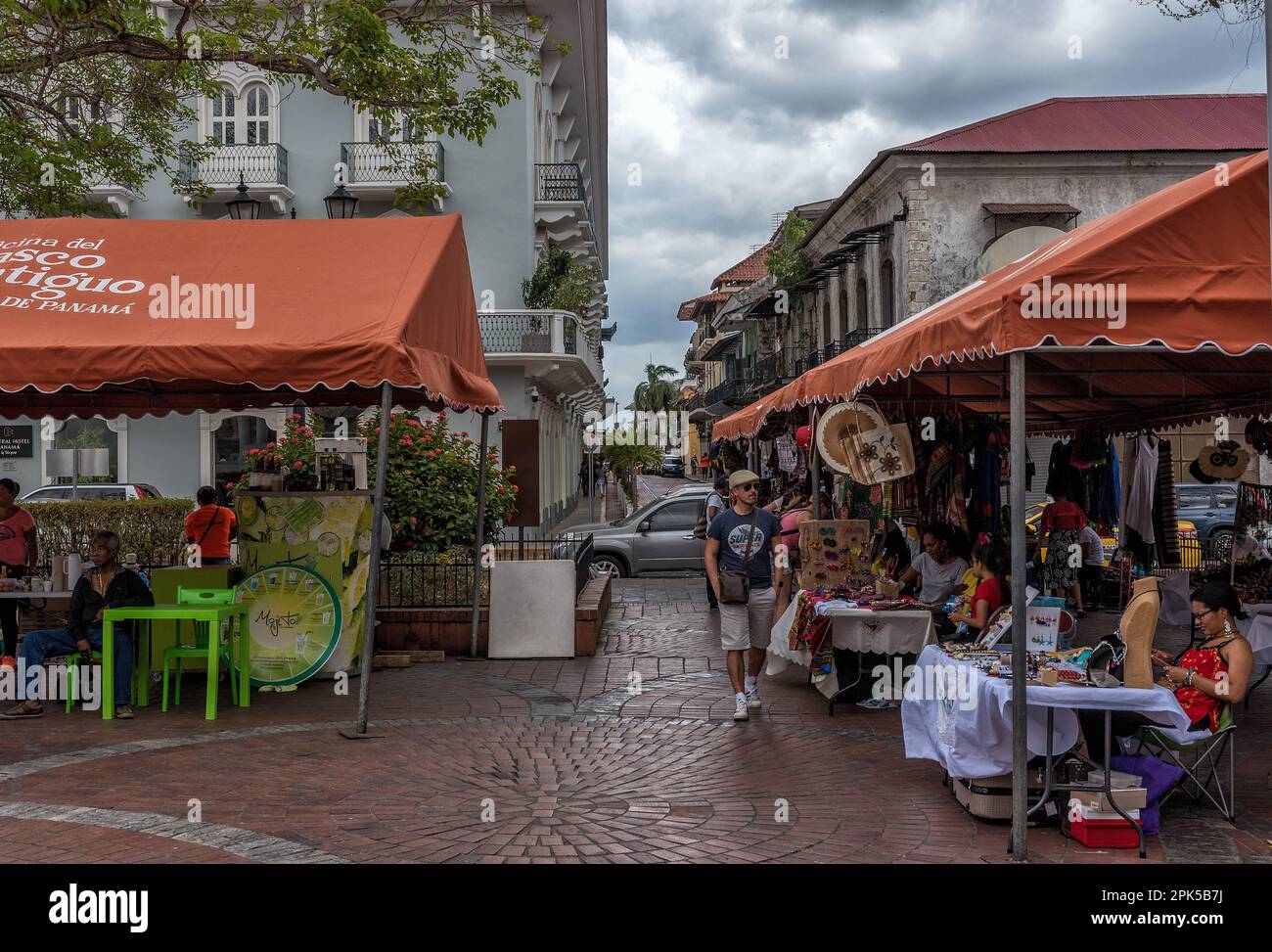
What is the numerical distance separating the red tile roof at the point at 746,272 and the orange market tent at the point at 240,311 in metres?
78.4

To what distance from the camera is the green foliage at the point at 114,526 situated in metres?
14.1

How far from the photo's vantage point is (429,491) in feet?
41.6

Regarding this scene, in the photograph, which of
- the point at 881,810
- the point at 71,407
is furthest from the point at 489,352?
the point at 881,810

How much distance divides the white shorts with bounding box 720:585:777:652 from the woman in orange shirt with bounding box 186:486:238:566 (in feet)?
18.7

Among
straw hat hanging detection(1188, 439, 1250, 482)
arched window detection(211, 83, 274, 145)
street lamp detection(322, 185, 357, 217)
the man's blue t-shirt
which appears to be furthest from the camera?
arched window detection(211, 83, 274, 145)

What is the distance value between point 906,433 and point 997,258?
19.8 m

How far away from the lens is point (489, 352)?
2578cm

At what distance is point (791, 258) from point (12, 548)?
33756mm

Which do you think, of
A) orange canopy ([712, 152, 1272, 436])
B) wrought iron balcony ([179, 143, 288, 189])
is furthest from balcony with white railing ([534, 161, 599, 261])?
orange canopy ([712, 152, 1272, 436])

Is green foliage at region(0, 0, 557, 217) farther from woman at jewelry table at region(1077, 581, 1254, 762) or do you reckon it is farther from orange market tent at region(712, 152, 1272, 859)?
woman at jewelry table at region(1077, 581, 1254, 762)

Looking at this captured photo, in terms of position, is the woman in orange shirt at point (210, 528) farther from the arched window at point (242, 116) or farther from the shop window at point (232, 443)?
the arched window at point (242, 116)

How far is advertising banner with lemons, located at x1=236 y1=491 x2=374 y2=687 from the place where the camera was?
9523 millimetres

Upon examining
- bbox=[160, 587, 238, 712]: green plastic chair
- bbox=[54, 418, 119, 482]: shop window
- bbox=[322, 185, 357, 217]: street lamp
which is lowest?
bbox=[160, 587, 238, 712]: green plastic chair

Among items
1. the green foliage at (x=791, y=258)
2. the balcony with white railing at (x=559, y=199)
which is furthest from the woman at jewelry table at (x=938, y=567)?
the green foliage at (x=791, y=258)
